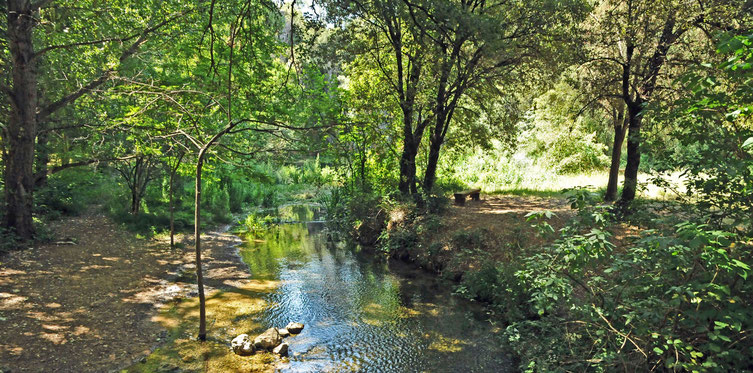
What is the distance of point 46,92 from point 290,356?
1070cm

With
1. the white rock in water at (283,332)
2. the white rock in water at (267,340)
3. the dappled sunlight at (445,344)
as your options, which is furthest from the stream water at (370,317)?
the white rock in water at (267,340)

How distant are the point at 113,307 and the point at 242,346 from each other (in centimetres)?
270

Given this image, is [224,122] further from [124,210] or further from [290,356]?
[290,356]

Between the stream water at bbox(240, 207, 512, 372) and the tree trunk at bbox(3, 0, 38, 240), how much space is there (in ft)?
16.5

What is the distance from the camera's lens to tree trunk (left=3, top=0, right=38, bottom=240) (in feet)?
27.7

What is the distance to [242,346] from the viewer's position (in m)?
5.81

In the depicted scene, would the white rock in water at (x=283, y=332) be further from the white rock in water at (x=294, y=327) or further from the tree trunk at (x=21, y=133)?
the tree trunk at (x=21, y=133)

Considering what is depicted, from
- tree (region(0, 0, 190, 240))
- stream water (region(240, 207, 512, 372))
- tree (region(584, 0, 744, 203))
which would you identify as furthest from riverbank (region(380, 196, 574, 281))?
tree (region(0, 0, 190, 240))

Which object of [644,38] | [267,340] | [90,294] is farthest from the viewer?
[644,38]

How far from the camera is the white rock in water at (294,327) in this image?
21.9 feet

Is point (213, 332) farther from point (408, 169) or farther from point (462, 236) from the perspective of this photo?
point (408, 169)

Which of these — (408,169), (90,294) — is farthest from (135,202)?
(408,169)

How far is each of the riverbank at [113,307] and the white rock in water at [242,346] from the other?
0.12 m

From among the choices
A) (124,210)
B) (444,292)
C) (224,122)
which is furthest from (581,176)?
(124,210)
